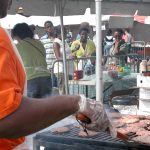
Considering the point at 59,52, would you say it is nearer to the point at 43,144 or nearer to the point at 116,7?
the point at 43,144

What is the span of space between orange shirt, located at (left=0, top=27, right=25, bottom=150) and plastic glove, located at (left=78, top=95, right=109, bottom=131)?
27cm

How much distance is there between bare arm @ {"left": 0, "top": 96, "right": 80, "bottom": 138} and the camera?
3.97 feet

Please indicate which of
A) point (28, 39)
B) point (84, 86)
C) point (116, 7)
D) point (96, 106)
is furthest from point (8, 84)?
point (116, 7)

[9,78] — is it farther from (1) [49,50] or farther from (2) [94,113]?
(1) [49,50]

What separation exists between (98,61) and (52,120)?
96.2 inches

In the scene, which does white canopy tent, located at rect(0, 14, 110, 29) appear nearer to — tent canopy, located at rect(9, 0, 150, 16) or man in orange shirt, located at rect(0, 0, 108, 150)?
tent canopy, located at rect(9, 0, 150, 16)

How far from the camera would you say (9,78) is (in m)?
1.21

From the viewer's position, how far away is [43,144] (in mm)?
2311

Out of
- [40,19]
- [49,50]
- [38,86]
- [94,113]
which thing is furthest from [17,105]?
[40,19]

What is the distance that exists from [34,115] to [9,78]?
157 mm

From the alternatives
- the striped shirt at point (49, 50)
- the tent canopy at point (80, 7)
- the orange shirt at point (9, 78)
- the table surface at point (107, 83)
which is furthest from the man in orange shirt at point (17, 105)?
the tent canopy at point (80, 7)

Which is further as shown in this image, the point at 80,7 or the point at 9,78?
the point at 80,7

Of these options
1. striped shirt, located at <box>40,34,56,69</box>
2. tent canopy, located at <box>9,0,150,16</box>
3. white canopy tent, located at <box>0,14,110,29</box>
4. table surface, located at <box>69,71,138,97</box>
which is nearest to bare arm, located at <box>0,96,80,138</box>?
table surface, located at <box>69,71,138,97</box>

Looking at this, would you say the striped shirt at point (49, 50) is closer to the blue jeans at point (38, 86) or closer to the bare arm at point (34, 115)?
the blue jeans at point (38, 86)
